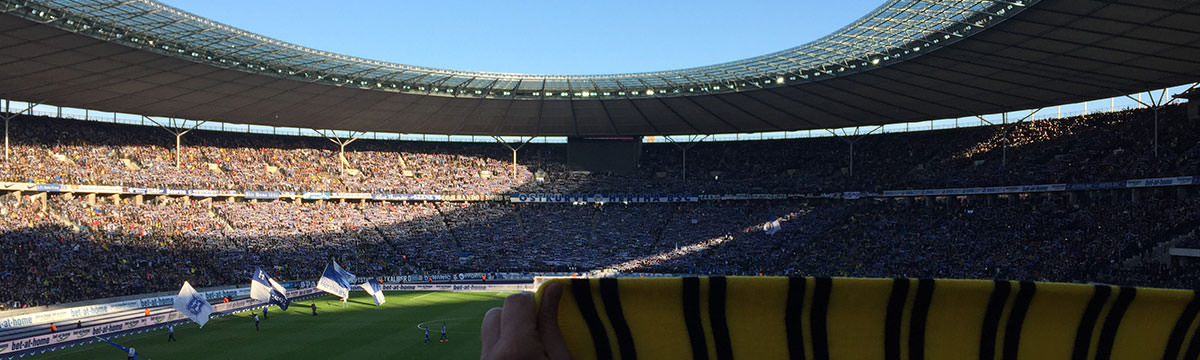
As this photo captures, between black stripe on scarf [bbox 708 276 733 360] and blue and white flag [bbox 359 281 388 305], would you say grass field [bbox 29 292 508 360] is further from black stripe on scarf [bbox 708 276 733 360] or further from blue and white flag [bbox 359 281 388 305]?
black stripe on scarf [bbox 708 276 733 360]

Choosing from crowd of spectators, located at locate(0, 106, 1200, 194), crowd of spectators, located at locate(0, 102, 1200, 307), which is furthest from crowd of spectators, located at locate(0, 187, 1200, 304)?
crowd of spectators, located at locate(0, 106, 1200, 194)

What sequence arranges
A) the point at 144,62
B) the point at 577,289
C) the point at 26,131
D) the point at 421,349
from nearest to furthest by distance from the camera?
the point at 577,289 → the point at 421,349 → the point at 144,62 → the point at 26,131

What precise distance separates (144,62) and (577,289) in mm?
49370

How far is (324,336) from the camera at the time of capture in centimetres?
3322

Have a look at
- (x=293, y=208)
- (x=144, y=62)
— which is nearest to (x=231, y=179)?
(x=293, y=208)

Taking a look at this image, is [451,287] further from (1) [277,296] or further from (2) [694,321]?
(2) [694,321]

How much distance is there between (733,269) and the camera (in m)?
56.1

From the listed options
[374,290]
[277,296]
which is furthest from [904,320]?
[374,290]

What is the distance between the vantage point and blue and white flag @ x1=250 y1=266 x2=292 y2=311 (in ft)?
118

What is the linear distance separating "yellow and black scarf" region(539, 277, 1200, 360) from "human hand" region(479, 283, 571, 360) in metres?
0.33

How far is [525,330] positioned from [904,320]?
4.46 feet

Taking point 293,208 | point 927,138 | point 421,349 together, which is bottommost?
point 421,349

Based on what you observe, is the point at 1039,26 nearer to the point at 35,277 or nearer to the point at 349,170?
the point at 35,277

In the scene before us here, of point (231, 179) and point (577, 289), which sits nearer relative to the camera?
point (577, 289)
